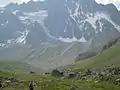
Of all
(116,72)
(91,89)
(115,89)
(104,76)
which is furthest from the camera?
(116,72)

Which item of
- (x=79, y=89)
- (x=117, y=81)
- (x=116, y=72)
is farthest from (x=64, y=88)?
(x=116, y=72)

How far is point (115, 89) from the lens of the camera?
4850 inches

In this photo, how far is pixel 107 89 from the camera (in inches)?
4781

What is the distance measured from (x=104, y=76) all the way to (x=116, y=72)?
18.1 meters

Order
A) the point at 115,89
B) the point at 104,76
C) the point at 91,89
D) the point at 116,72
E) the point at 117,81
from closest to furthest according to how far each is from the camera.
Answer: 1. the point at 91,89
2. the point at 115,89
3. the point at 117,81
4. the point at 104,76
5. the point at 116,72

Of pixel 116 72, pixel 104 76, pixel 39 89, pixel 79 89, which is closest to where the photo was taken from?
pixel 39 89

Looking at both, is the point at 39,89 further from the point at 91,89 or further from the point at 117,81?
the point at 117,81

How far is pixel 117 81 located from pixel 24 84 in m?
61.5

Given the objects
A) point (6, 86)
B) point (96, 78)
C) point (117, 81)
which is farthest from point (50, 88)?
point (96, 78)

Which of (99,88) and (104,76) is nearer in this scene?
(99,88)

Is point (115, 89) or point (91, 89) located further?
point (115, 89)

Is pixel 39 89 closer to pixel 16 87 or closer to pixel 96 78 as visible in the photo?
pixel 16 87

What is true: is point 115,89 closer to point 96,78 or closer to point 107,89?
point 107,89

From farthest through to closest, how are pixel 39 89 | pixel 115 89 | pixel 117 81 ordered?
pixel 117 81
pixel 115 89
pixel 39 89
